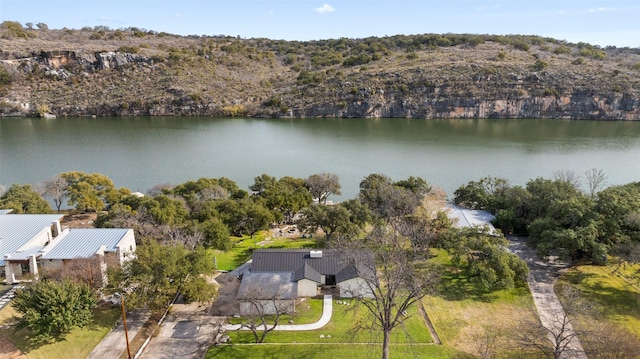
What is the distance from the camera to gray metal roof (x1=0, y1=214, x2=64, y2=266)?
24.1m

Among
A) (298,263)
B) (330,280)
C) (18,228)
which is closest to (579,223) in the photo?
(330,280)

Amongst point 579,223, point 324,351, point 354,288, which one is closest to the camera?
point 324,351

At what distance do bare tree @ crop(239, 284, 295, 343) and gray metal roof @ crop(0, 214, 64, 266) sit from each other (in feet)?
44.9

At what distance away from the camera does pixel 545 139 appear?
7506 cm

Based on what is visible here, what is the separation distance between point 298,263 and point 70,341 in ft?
39.1

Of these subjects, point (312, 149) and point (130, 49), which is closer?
point (312, 149)

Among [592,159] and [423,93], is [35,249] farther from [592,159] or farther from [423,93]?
[423,93]

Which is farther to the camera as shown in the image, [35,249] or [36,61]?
[36,61]

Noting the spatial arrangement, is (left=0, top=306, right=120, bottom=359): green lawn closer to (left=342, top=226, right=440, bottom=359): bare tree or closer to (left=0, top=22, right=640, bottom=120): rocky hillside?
(left=342, top=226, right=440, bottom=359): bare tree

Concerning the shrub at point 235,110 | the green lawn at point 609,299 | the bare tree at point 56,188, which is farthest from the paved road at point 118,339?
the shrub at point 235,110

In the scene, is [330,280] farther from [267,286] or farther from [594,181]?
[594,181]

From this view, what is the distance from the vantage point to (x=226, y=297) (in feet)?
77.5

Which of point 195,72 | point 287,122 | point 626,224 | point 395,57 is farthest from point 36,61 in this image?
point 626,224

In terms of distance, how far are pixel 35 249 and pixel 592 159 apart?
219 ft
